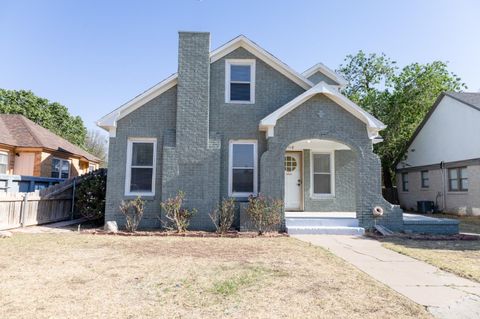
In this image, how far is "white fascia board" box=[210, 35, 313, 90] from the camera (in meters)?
11.7

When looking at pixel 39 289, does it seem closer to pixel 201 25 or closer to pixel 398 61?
pixel 201 25

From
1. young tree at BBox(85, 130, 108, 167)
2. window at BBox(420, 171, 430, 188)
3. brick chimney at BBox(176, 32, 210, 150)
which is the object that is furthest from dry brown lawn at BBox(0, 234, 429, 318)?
young tree at BBox(85, 130, 108, 167)

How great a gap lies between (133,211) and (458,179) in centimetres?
1785

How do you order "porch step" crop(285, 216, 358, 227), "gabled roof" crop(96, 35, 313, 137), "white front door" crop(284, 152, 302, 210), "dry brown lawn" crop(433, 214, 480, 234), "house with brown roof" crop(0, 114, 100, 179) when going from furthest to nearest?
"house with brown roof" crop(0, 114, 100, 179), "white front door" crop(284, 152, 302, 210), "dry brown lawn" crop(433, 214, 480, 234), "gabled roof" crop(96, 35, 313, 137), "porch step" crop(285, 216, 358, 227)

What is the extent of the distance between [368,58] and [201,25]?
67.8 ft

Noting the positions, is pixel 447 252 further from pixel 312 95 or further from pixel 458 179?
pixel 458 179

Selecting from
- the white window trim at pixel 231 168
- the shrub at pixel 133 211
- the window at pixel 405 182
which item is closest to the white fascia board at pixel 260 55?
the white window trim at pixel 231 168

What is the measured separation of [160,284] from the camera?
491 cm

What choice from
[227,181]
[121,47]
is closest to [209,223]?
[227,181]

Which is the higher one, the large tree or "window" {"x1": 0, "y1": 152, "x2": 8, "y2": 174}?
the large tree

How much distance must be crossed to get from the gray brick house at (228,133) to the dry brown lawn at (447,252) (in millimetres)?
1698

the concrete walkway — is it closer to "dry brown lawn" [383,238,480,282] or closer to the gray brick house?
"dry brown lawn" [383,238,480,282]

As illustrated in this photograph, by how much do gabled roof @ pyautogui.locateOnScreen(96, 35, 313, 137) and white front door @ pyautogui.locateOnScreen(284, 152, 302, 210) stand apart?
318 cm

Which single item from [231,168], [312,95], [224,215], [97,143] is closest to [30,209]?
[224,215]
